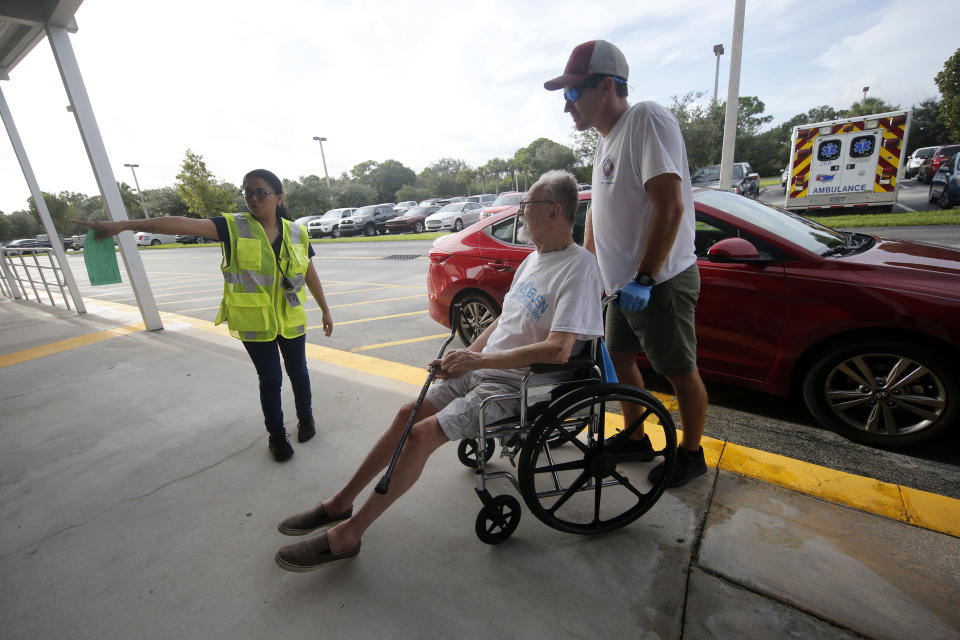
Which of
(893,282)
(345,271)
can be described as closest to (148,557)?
(893,282)

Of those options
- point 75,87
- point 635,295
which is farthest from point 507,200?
point 635,295

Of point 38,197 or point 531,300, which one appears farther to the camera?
point 38,197

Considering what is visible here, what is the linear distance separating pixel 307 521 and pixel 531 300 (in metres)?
1.30

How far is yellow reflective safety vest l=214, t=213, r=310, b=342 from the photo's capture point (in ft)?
7.22

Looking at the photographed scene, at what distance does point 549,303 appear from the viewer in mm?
1740

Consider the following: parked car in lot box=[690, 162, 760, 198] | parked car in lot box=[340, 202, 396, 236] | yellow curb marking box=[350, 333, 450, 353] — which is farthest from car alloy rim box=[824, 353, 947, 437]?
Result: parked car in lot box=[340, 202, 396, 236]

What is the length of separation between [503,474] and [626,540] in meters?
0.57

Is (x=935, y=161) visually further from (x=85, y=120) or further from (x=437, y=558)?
(x=85, y=120)

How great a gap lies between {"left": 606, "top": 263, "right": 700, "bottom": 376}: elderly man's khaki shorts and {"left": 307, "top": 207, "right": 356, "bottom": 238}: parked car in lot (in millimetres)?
24365

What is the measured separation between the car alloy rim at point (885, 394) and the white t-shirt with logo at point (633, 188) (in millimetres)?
1161

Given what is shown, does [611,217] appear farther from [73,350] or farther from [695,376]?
[73,350]

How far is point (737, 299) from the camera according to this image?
2.48m

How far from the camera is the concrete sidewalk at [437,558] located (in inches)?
55.9

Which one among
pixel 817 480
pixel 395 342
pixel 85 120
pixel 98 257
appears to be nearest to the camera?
pixel 817 480
